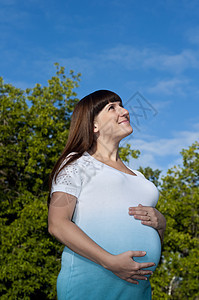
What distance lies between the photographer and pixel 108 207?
5.23 feet

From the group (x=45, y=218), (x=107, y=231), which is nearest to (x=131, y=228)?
(x=107, y=231)

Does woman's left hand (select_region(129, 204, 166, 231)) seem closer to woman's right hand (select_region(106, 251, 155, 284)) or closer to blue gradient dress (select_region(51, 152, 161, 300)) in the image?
blue gradient dress (select_region(51, 152, 161, 300))

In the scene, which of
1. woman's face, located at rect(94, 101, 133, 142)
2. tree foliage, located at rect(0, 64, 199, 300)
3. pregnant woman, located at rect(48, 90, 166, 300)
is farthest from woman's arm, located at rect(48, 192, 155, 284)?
tree foliage, located at rect(0, 64, 199, 300)

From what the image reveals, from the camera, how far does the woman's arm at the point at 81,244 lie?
1463 mm

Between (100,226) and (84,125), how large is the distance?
569 millimetres

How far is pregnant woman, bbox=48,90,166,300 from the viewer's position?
1.49m

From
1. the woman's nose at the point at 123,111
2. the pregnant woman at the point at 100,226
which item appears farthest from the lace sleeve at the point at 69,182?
the woman's nose at the point at 123,111

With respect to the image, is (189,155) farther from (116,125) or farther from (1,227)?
(116,125)

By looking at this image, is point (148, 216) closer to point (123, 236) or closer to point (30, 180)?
point (123, 236)

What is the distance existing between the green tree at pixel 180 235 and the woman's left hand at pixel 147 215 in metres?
9.99

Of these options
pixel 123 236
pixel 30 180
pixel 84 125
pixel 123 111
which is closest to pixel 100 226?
pixel 123 236

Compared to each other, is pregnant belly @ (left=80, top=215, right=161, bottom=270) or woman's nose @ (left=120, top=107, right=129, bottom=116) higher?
woman's nose @ (left=120, top=107, right=129, bottom=116)

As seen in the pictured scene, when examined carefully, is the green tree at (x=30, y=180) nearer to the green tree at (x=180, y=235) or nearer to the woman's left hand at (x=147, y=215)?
the green tree at (x=180, y=235)

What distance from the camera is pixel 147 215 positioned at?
1739 mm
